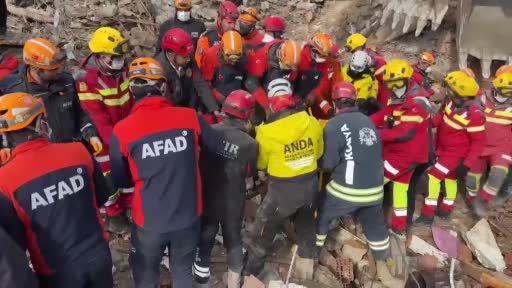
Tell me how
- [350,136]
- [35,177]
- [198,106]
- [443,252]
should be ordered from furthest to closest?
[198,106]
[443,252]
[350,136]
[35,177]

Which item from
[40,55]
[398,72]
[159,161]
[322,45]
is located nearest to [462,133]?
[398,72]

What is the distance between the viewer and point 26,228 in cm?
296

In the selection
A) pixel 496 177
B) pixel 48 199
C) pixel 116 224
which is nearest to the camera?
pixel 48 199

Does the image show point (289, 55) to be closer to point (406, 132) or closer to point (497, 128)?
point (406, 132)

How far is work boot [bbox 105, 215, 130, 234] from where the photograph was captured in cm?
527

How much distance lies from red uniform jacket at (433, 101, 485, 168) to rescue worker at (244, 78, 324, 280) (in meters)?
1.87

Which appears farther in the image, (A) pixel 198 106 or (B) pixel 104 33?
(A) pixel 198 106

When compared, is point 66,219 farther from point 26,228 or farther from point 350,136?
point 350,136

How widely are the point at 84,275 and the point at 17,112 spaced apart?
1212mm

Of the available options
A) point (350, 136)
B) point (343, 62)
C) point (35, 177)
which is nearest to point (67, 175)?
point (35, 177)

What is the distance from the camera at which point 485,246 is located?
5.45 metres

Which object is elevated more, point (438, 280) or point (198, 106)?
point (198, 106)

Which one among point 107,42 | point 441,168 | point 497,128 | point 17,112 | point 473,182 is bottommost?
point 473,182

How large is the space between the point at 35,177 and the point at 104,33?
6.87 feet
